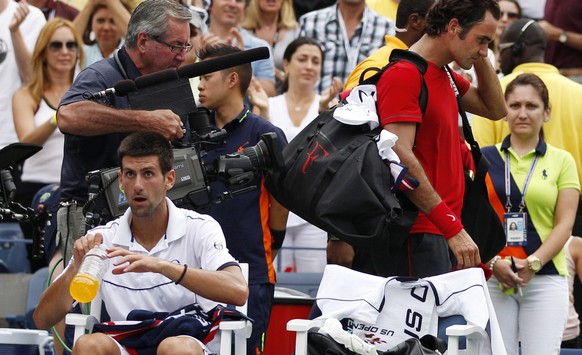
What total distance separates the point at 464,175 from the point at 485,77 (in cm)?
47

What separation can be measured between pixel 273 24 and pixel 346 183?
5097mm

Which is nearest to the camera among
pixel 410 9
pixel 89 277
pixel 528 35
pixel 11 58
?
pixel 89 277

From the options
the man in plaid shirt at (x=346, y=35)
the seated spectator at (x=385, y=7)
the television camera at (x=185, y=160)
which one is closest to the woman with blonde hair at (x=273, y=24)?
the man in plaid shirt at (x=346, y=35)

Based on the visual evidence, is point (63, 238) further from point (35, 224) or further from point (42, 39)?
point (42, 39)

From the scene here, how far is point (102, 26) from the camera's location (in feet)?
31.3

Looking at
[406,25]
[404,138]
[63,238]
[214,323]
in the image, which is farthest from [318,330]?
[406,25]

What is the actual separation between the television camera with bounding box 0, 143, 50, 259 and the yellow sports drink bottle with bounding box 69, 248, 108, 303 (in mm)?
800

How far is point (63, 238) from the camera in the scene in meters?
5.91

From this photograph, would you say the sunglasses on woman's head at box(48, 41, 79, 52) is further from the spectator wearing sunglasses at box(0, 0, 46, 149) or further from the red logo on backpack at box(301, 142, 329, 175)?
the red logo on backpack at box(301, 142, 329, 175)

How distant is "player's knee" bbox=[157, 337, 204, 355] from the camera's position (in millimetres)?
4922

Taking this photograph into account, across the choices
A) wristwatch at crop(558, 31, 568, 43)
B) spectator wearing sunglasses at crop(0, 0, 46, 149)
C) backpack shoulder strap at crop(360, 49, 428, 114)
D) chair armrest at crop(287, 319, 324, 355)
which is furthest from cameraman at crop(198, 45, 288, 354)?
wristwatch at crop(558, 31, 568, 43)

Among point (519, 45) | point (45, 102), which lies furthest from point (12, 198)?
point (519, 45)

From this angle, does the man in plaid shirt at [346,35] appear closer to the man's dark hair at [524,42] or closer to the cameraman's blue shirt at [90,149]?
the man's dark hair at [524,42]

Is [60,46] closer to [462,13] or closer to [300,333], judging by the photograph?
[462,13]
